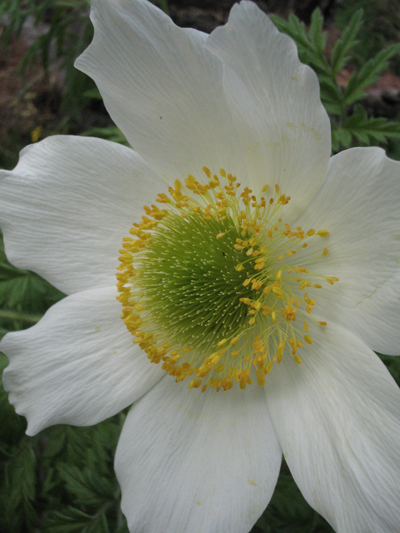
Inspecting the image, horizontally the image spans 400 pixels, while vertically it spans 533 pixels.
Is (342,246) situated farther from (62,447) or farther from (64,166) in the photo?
(62,447)

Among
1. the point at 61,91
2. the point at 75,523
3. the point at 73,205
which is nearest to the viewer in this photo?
the point at 73,205

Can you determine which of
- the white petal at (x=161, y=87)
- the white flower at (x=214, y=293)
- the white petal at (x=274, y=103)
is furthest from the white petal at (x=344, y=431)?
the white petal at (x=161, y=87)

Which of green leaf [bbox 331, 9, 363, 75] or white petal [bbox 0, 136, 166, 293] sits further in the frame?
green leaf [bbox 331, 9, 363, 75]

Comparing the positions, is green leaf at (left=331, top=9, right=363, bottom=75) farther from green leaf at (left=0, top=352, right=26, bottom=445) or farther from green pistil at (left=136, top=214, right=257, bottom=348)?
green leaf at (left=0, top=352, right=26, bottom=445)

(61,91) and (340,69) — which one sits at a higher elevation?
(340,69)

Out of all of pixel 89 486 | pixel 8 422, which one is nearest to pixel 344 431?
pixel 89 486

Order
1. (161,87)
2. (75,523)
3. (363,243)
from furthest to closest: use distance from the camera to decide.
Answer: (75,523), (161,87), (363,243)

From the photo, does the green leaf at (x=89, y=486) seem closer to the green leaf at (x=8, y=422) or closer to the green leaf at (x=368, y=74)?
the green leaf at (x=8, y=422)

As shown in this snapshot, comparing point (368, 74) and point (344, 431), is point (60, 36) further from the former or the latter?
point (344, 431)

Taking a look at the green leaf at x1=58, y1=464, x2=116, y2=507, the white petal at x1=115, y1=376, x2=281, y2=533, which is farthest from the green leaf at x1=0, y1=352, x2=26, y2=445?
the white petal at x1=115, y1=376, x2=281, y2=533
